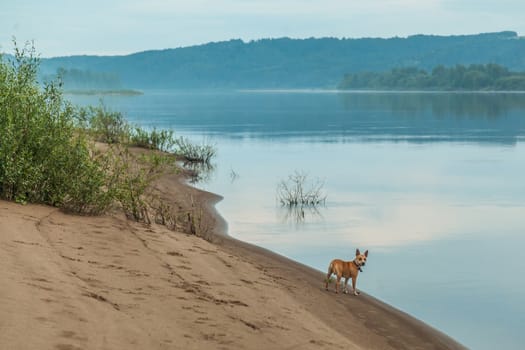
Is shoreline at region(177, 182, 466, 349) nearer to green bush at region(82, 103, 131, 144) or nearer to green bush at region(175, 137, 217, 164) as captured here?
green bush at region(82, 103, 131, 144)

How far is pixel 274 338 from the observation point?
930 cm

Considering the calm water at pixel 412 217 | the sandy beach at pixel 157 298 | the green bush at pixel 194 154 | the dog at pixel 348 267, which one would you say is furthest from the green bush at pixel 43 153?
the green bush at pixel 194 154

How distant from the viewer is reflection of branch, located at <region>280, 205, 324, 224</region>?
74.3 ft

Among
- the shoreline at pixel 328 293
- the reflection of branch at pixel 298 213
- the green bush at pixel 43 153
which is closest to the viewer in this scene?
the shoreline at pixel 328 293

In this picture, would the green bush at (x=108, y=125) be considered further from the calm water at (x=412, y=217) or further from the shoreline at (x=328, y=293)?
the shoreline at (x=328, y=293)

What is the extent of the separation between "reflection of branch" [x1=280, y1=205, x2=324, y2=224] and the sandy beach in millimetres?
6689

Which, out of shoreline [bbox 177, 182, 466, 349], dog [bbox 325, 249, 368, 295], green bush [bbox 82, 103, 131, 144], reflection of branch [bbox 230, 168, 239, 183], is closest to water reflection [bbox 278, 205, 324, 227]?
shoreline [bbox 177, 182, 466, 349]

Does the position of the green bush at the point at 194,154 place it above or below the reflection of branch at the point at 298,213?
above

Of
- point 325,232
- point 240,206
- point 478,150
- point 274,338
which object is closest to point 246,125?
point 478,150

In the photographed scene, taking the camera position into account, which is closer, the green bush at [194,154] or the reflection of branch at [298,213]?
the reflection of branch at [298,213]

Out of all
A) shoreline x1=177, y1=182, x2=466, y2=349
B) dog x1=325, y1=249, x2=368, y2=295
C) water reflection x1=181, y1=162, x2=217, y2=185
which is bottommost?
water reflection x1=181, y1=162, x2=217, y2=185

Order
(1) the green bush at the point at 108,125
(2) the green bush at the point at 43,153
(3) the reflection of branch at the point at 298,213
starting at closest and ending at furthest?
1. (2) the green bush at the point at 43,153
2. (3) the reflection of branch at the point at 298,213
3. (1) the green bush at the point at 108,125

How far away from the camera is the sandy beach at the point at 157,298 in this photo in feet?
27.1

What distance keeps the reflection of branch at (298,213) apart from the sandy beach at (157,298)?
263 inches
